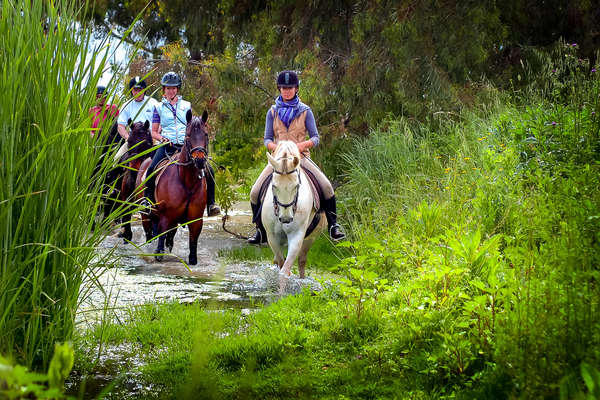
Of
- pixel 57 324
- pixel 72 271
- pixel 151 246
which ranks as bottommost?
pixel 151 246

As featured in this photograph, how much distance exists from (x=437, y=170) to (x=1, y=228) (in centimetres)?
805

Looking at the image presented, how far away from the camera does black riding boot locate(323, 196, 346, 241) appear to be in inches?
375

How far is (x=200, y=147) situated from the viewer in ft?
32.0

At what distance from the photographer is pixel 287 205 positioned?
26.9ft

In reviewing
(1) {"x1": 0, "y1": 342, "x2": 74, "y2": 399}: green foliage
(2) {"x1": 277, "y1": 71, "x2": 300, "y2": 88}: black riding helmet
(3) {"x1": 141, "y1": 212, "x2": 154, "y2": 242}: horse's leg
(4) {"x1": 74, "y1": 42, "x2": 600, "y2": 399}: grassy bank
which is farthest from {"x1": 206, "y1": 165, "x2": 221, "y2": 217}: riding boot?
(1) {"x1": 0, "y1": 342, "x2": 74, "y2": 399}: green foliage

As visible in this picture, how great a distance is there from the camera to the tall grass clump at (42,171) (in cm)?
382

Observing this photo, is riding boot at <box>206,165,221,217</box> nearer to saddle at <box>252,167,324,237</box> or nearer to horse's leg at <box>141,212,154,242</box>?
horse's leg at <box>141,212,154,242</box>

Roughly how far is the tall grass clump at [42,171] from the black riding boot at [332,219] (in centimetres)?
548

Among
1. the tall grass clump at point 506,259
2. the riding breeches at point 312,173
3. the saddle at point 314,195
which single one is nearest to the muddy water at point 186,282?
the saddle at point 314,195

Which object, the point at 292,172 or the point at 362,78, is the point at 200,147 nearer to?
the point at 292,172

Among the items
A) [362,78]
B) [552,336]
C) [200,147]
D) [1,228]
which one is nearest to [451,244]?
[552,336]

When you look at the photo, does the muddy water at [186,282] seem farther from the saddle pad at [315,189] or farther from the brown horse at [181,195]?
the saddle pad at [315,189]

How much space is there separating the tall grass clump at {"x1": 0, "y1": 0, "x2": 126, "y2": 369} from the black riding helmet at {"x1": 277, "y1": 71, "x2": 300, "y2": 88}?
15.9 feet

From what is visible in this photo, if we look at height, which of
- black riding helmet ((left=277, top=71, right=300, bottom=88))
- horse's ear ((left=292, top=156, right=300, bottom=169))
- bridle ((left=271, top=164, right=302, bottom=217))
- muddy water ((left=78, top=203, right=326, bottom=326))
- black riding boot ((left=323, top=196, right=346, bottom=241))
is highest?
black riding helmet ((left=277, top=71, right=300, bottom=88))
